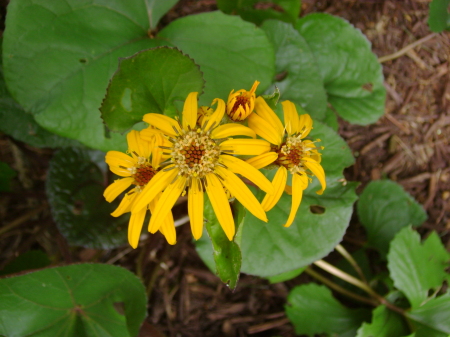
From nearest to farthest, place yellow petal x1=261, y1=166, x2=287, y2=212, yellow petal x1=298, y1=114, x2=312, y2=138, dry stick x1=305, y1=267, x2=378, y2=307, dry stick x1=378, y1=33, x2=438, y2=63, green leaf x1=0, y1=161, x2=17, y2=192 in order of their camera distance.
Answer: yellow petal x1=261, y1=166, x2=287, y2=212 < yellow petal x1=298, y1=114, x2=312, y2=138 < green leaf x1=0, y1=161, x2=17, y2=192 < dry stick x1=305, y1=267, x2=378, y2=307 < dry stick x1=378, y1=33, x2=438, y2=63

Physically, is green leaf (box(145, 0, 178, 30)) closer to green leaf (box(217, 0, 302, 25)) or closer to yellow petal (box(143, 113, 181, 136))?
green leaf (box(217, 0, 302, 25))

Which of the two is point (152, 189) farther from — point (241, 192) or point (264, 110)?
point (264, 110)

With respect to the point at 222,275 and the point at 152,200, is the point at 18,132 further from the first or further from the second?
the point at 222,275

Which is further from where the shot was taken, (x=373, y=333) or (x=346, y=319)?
(x=346, y=319)

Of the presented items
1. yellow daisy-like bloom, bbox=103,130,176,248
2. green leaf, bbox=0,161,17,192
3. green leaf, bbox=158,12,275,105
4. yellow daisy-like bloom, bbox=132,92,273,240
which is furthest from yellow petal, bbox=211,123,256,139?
green leaf, bbox=0,161,17,192

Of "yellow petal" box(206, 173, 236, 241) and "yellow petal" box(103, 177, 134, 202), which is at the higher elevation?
"yellow petal" box(206, 173, 236, 241)

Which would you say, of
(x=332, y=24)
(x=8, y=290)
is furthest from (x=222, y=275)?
(x=332, y=24)

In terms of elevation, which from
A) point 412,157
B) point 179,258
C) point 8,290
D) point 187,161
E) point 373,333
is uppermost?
point 187,161

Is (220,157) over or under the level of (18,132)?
over
